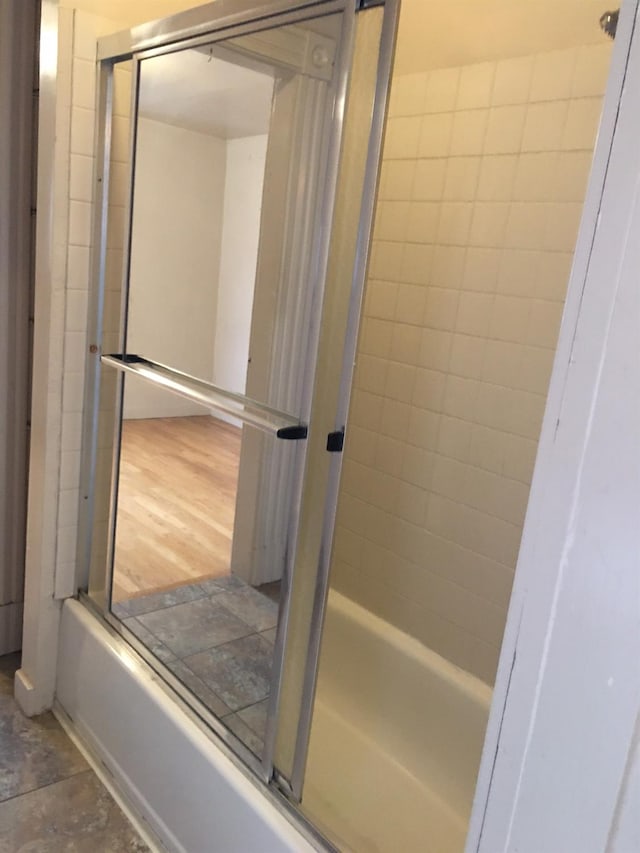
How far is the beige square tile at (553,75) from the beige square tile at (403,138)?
0.37 metres

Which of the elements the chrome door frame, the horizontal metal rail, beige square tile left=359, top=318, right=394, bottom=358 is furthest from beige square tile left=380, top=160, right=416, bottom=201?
the horizontal metal rail

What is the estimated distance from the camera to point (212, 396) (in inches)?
59.4

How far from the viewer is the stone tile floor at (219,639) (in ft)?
4.89

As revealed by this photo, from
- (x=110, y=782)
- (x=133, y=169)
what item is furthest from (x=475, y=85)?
(x=110, y=782)

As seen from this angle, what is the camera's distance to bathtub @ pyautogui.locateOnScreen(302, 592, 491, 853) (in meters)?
1.61

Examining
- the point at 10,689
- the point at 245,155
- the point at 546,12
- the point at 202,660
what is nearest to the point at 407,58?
the point at 546,12

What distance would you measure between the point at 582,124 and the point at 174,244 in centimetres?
101

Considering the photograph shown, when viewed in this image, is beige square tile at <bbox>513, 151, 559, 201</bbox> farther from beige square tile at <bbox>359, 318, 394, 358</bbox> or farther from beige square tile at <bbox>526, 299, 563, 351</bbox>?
beige square tile at <bbox>359, 318, 394, 358</bbox>

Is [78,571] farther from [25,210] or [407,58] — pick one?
[407,58]

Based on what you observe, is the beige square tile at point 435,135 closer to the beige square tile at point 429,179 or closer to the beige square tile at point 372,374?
the beige square tile at point 429,179

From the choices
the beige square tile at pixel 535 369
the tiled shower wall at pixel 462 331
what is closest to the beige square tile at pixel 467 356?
the tiled shower wall at pixel 462 331

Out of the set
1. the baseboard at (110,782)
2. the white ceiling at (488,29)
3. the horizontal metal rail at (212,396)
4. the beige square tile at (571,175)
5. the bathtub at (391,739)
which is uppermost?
the white ceiling at (488,29)

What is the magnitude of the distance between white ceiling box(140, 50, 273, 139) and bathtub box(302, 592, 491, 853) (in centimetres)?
138

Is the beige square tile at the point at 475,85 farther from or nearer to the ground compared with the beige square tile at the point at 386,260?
farther from the ground
